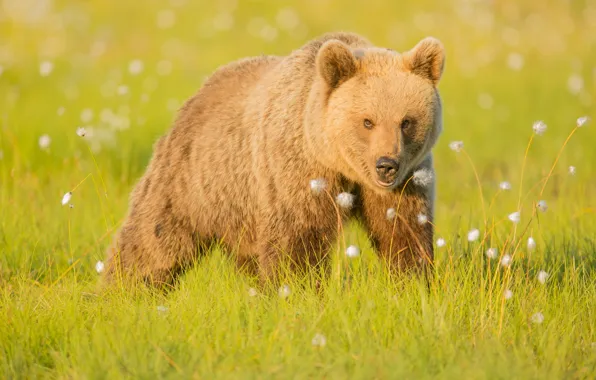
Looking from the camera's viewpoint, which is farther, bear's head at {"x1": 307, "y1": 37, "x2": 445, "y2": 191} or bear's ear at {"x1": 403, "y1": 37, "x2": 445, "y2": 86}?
bear's ear at {"x1": 403, "y1": 37, "x2": 445, "y2": 86}

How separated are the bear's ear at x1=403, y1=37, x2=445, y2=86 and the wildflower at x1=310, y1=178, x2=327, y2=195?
77 centimetres

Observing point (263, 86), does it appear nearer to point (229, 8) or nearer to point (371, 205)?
point (371, 205)

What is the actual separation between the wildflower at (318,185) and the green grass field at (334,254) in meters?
→ 0.46

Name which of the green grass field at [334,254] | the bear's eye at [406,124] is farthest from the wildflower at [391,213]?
the bear's eye at [406,124]

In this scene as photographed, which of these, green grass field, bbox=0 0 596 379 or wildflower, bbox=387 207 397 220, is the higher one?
wildflower, bbox=387 207 397 220

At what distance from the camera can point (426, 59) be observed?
4.55 metres

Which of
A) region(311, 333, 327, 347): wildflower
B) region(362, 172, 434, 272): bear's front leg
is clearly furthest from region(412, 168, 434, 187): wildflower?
region(311, 333, 327, 347): wildflower

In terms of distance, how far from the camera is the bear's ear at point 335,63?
177 inches

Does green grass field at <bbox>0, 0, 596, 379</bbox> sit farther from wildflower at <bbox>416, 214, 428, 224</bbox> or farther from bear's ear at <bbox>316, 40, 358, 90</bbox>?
bear's ear at <bbox>316, 40, 358, 90</bbox>

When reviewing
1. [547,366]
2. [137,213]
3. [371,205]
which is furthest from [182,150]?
[547,366]

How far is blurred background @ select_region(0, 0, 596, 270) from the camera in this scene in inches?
294

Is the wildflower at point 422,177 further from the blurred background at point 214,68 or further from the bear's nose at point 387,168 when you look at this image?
the blurred background at point 214,68

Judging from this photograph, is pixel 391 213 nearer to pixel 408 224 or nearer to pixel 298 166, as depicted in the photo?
pixel 408 224

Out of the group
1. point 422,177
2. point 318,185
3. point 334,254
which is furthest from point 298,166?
point 422,177
